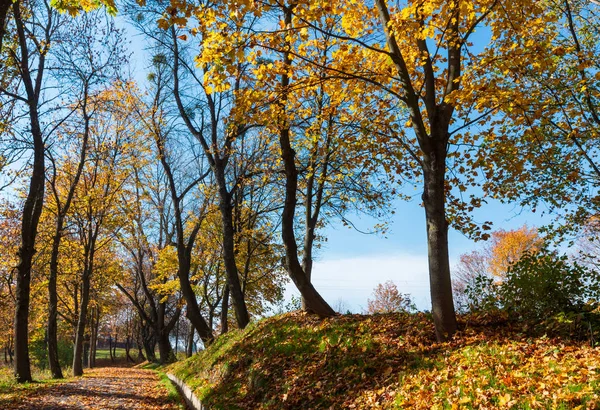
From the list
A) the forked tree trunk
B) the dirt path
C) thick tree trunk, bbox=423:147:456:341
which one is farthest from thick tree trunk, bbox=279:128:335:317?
the forked tree trunk

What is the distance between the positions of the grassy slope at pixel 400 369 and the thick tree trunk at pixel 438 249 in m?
0.31

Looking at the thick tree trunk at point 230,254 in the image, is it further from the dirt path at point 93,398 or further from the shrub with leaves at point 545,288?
the shrub with leaves at point 545,288

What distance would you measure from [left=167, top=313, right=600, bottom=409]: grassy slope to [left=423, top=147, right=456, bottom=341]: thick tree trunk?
1.01ft

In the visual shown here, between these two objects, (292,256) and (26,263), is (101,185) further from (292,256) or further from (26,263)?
(292,256)

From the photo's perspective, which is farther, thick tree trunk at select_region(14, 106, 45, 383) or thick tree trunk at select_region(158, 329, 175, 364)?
thick tree trunk at select_region(158, 329, 175, 364)

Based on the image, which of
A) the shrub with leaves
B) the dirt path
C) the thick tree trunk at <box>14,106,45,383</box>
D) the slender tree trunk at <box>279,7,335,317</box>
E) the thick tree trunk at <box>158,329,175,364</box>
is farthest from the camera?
the thick tree trunk at <box>158,329,175,364</box>

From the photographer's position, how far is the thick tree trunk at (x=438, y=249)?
19.5ft

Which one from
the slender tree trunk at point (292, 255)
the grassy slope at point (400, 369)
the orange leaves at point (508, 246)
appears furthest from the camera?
the orange leaves at point (508, 246)

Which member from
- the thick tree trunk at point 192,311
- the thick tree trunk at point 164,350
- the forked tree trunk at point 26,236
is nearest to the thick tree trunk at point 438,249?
the forked tree trunk at point 26,236

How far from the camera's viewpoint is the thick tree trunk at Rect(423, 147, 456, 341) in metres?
5.95

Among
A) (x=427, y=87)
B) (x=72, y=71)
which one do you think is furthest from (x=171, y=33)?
(x=427, y=87)

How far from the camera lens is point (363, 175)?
10.5 metres

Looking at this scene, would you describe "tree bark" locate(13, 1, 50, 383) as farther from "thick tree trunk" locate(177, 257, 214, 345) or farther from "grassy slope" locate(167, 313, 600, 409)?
"grassy slope" locate(167, 313, 600, 409)

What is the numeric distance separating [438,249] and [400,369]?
5.64ft
